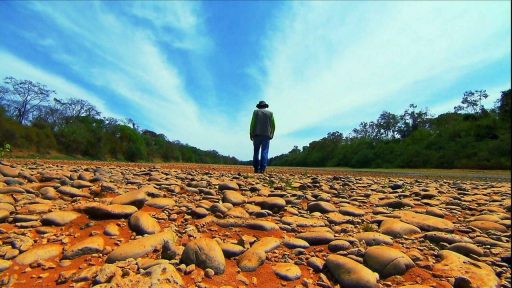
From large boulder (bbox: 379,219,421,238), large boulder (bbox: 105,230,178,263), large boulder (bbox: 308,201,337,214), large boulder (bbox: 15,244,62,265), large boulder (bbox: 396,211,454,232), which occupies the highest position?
large boulder (bbox: 308,201,337,214)

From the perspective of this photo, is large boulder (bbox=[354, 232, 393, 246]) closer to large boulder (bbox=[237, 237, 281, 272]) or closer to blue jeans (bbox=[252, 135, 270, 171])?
large boulder (bbox=[237, 237, 281, 272])

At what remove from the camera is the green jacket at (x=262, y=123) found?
8909mm

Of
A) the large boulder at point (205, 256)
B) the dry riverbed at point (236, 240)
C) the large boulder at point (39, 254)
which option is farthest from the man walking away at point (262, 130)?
the large boulder at point (39, 254)

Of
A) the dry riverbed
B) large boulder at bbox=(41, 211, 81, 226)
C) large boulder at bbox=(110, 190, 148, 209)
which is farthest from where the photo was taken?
large boulder at bbox=(110, 190, 148, 209)

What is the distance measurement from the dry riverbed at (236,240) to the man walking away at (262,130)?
3.81m

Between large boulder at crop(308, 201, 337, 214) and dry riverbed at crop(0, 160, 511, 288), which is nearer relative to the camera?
dry riverbed at crop(0, 160, 511, 288)

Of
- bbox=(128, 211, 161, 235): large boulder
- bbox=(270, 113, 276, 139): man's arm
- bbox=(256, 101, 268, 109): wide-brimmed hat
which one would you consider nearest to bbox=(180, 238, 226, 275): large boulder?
bbox=(128, 211, 161, 235): large boulder

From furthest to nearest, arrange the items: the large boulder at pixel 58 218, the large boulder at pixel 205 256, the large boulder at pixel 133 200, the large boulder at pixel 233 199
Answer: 1. the large boulder at pixel 233 199
2. the large boulder at pixel 133 200
3. the large boulder at pixel 58 218
4. the large boulder at pixel 205 256

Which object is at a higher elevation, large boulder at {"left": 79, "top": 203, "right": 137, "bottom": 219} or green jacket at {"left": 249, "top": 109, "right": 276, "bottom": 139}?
green jacket at {"left": 249, "top": 109, "right": 276, "bottom": 139}

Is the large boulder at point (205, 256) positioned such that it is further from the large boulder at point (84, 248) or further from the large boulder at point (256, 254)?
the large boulder at point (84, 248)

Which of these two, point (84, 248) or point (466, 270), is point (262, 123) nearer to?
point (84, 248)

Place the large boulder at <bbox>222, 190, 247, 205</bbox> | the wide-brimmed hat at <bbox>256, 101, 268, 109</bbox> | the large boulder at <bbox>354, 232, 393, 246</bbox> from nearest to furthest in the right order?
the large boulder at <bbox>354, 232, 393, 246</bbox>, the large boulder at <bbox>222, 190, 247, 205</bbox>, the wide-brimmed hat at <bbox>256, 101, 268, 109</bbox>

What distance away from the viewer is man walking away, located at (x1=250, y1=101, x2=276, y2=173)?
891 centimetres

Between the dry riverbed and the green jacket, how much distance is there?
150 inches
